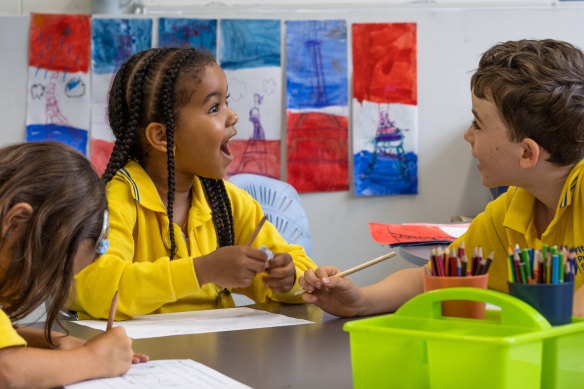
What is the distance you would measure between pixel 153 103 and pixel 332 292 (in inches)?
21.7

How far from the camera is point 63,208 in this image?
75 cm

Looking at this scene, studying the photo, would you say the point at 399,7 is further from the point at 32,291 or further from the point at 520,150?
the point at 32,291

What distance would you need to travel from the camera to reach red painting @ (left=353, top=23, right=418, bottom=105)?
101 inches

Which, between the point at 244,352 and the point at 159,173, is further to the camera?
the point at 159,173

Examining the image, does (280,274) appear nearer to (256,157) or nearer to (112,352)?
(112,352)

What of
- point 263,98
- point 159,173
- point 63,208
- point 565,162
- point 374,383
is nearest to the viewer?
point 374,383

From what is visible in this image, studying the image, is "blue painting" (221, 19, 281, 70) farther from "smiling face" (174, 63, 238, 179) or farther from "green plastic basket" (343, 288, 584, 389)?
"green plastic basket" (343, 288, 584, 389)

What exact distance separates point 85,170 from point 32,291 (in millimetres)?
145

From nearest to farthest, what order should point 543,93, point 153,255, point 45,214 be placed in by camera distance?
point 45,214 → point 543,93 → point 153,255

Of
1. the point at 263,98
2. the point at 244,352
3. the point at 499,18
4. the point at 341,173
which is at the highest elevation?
the point at 499,18

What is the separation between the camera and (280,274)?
3.82 feet

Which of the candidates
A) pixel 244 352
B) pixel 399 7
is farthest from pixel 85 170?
pixel 399 7

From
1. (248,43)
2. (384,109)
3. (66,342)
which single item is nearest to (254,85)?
(248,43)

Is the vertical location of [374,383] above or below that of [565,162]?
below
